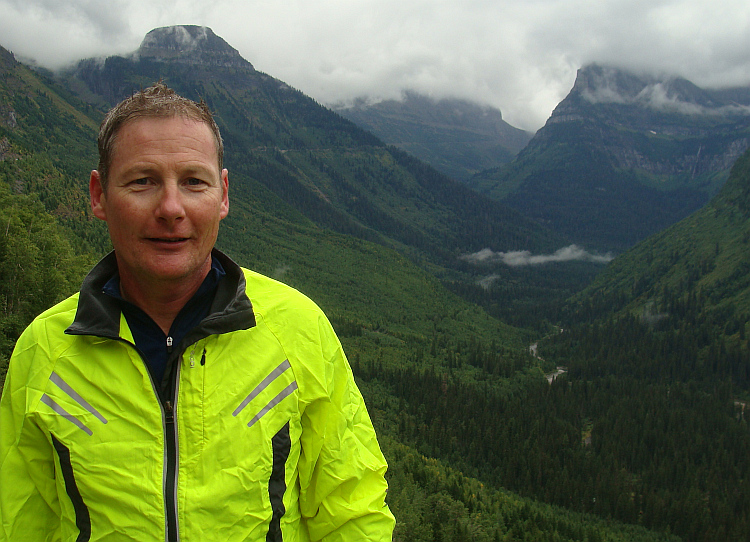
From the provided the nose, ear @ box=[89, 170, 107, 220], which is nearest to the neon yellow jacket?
ear @ box=[89, 170, 107, 220]

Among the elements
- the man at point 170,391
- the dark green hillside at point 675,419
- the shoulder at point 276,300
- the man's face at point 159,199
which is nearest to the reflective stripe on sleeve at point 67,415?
the man at point 170,391

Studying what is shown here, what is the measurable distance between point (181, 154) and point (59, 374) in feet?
6.22

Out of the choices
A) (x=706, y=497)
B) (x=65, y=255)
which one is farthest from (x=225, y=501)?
(x=706, y=497)

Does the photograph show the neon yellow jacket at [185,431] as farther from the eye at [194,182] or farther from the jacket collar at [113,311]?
the eye at [194,182]

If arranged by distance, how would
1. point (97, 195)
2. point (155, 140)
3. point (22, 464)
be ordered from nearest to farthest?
point (155, 140) → point (22, 464) → point (97, 195)

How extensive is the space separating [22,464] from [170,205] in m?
2.40

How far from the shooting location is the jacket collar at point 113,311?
3.77 meters

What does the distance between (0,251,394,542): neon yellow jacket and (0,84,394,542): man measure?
0.01m

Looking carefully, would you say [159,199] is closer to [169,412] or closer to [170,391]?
[170,391]

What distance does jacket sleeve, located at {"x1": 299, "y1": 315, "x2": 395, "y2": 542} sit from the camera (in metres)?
4.23

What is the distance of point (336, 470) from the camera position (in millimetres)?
4285

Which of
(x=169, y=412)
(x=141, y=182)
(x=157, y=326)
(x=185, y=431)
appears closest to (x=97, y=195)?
(x=141, y=182)

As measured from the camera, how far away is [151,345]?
4082 millimetres

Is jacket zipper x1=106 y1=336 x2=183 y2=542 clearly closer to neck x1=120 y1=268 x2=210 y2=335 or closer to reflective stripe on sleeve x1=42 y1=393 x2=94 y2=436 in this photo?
neck x1=120 y1=268 x2=210 y2=335
